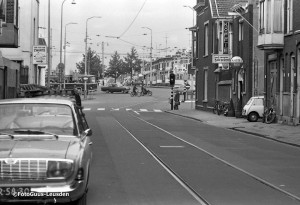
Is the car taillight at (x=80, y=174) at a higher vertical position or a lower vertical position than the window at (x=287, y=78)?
lower

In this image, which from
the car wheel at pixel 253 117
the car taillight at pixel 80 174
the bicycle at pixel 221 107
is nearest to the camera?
the car taillight at pixel 80 174

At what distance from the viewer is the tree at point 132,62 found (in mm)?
116688

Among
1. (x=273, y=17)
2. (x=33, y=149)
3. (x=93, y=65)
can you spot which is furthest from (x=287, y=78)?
(x=93, y=65)

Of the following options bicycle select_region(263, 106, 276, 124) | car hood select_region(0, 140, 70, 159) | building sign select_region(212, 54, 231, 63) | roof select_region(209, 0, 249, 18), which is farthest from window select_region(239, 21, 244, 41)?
car hood select_region(0, 140, 70, 159)

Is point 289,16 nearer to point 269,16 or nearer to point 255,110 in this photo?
point 269,16

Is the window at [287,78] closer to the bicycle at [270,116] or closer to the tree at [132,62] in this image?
the bicycle at [270,116]

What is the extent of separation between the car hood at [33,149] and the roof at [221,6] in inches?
1363

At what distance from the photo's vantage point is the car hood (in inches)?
241

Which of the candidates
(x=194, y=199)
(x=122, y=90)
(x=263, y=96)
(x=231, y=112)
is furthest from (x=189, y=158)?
(x=122, y=90)

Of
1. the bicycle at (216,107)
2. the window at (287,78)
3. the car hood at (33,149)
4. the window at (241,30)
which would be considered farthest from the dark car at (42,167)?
the bicycle at (216,107)

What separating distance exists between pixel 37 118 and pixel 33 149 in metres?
1.28

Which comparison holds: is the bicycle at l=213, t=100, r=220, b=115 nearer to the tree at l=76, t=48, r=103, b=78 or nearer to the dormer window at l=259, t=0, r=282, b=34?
the dormer window at l=259, t=0, r=282, b=34

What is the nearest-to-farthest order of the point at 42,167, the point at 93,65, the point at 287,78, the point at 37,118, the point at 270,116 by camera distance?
1. the point at 42,167
2. the point at 37,118
3. the point at 287,78
4. the point at 270,116
5. the point at 93,65

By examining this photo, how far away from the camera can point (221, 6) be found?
40719 millimetres
